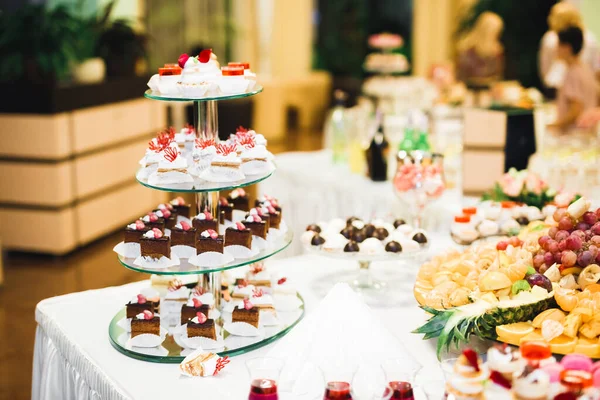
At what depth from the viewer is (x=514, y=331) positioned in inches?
68.1

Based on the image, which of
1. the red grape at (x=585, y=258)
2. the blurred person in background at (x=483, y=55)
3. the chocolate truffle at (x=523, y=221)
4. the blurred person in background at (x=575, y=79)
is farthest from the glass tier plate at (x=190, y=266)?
the blurred person in background at (x=483, y=55)

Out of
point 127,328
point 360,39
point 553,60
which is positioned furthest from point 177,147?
point 360,39

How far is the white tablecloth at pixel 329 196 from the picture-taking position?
342 cm

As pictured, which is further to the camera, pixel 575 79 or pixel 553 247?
pixel 575 79

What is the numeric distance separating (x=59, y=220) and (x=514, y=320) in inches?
172

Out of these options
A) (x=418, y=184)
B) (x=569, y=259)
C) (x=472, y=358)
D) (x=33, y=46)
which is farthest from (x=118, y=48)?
(x=472, y=358)

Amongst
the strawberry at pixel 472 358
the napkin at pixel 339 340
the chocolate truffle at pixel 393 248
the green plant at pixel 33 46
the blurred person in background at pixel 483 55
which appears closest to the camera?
the strawberry at pixel 472 358

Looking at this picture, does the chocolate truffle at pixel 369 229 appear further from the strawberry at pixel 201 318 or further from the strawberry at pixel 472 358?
the strawberry at pixel 472 358

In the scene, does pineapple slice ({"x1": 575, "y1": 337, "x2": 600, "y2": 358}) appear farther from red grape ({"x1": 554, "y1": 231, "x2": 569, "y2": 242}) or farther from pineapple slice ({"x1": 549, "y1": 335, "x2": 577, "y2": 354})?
red grape ({"x1": 554, "y1": 231, "x2": 569, "y2": 242})

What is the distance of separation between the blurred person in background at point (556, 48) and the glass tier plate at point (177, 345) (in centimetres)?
308

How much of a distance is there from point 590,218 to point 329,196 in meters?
2.01

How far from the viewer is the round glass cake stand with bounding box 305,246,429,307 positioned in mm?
2258

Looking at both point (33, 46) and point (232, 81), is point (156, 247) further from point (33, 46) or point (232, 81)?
point (33, 46)

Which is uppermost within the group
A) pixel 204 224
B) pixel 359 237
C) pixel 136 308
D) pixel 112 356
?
pixel 204 224
